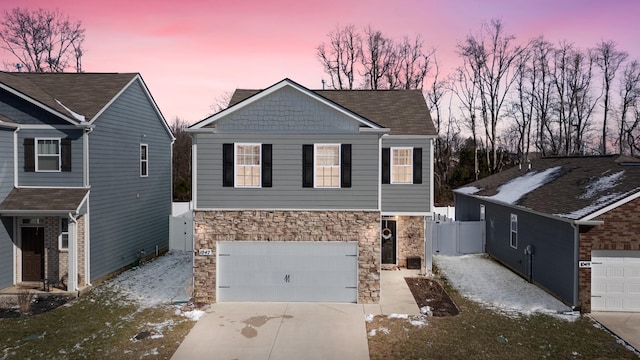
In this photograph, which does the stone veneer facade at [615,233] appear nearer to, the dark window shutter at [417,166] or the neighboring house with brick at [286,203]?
the dark window shutter at [417,166]

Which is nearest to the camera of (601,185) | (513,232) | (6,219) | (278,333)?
(278,333)

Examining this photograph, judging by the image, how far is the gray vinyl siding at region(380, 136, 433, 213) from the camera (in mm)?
15737

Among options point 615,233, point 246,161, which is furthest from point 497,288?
point 246,161

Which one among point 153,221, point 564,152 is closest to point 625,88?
point 564,152

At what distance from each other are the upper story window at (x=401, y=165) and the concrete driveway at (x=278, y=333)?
5182 millimetres

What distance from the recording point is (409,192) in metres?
15.8

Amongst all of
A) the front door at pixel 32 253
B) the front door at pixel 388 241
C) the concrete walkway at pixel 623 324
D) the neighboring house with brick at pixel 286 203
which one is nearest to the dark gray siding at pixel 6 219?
the front door at pixel 32 253

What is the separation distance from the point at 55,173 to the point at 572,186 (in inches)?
735

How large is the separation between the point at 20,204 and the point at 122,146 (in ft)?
13.8

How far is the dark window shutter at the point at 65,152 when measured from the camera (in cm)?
1480

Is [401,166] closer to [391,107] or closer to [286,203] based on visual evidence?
[391,107]

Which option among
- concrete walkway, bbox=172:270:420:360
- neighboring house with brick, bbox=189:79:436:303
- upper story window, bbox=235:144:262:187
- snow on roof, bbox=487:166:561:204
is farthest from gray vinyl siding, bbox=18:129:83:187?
snow on roof, bbox=487:166:561:204

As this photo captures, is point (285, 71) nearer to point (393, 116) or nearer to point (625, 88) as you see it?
point (393, 116)

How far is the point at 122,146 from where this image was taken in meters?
17.1
